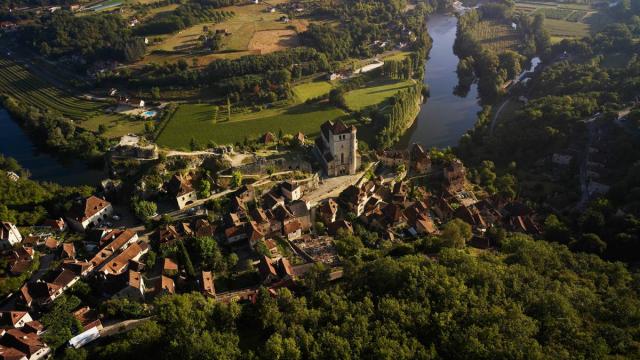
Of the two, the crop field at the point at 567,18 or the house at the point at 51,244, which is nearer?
the house at the point at 51,244

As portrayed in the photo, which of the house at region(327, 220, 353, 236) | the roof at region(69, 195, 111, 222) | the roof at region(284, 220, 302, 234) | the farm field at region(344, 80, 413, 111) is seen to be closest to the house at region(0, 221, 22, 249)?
the roof at region(69, 195, 111, 222)

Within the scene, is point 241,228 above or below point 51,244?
below

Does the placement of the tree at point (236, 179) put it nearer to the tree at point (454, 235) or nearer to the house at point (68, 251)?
the house at point (68, 251)

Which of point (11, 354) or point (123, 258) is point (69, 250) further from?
point (11, 354)

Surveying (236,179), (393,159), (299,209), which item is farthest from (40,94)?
(393,159)

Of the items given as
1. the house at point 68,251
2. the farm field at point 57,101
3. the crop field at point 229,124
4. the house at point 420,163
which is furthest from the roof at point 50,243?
the house at point 420,163
